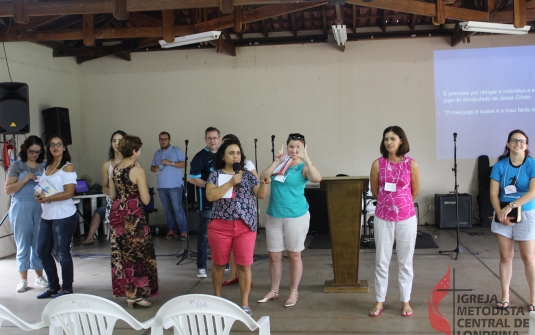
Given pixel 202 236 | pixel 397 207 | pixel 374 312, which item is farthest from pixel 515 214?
pixel 202 236

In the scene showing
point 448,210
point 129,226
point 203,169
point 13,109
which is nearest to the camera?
point 129,226

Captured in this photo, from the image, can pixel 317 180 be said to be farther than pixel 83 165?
No

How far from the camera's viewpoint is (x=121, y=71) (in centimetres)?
908

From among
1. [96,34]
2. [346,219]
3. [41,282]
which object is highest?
[96,34]

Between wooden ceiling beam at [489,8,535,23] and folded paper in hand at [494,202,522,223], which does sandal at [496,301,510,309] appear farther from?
wooden ceiling beam at [489,8,535,23]

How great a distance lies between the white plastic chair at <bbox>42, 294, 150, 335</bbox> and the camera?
215cm

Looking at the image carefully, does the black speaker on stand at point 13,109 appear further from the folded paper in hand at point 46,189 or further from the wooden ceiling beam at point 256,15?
the wooden ceiling beam at point 256,15

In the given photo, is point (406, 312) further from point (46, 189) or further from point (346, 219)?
point (46, 189)

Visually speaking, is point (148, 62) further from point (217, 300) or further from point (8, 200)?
point (217, 300)

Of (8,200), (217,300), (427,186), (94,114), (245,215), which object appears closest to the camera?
(217,300)

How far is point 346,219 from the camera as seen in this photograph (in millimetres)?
4434

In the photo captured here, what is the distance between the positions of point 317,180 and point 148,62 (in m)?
5.99

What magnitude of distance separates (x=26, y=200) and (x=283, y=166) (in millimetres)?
2722

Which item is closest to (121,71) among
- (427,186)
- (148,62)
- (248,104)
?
(148,62)
